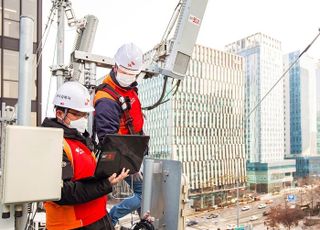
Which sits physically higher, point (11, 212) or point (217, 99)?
point (217, 99)

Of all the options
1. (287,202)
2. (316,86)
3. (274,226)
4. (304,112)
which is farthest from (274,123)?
(274,226)

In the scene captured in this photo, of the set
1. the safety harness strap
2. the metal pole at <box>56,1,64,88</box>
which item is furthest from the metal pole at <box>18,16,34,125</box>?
the metal pole at <box>56,1,64,88</box>

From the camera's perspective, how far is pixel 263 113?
6128 cm

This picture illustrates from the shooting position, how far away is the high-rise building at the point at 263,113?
57.6 meters

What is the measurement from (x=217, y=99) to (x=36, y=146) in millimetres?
52403

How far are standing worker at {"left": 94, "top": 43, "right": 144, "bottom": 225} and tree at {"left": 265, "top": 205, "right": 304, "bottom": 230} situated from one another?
36300 mm

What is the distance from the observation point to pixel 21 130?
1319mm

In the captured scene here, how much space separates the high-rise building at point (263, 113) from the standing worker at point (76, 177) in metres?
57.3

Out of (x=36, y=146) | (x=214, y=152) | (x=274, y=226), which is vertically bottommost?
(x=274, y=226)

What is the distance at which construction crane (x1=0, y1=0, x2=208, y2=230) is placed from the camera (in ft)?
4.32

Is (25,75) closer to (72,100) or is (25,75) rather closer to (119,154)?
(72,100)

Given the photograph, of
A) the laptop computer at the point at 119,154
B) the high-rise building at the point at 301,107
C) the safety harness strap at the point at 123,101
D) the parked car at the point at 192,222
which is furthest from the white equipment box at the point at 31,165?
the high-rise building at the point at 301,107

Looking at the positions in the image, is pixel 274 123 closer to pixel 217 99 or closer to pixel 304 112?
pixel 304 112

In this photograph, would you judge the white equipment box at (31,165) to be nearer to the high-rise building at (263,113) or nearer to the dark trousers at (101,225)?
the dark trousers at (101,225)
